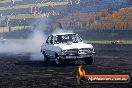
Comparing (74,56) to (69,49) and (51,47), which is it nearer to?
(69,49)

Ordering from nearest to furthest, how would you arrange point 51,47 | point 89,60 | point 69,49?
point 69,49 → point 89,60 → point 51,47

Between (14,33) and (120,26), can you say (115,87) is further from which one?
(14,33)

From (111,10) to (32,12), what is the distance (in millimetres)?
25979

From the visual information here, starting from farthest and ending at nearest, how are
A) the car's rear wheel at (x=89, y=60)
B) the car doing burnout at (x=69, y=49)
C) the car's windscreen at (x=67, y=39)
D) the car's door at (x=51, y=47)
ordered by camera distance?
the car's windscreen at (x=67, y=39), the car's door at (x=51, y=47), the car's rear wheel at (x=89, y=60), the car doing burnout at (x=69, y=49)

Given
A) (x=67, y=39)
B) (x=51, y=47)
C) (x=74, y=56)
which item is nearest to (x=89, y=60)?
(x=74, y=56)

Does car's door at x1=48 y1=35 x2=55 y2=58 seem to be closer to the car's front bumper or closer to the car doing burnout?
the car doing burnout

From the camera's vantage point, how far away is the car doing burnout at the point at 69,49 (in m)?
19.4

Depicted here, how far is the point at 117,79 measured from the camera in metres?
11.6

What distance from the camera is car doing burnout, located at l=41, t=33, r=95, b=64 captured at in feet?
63.5

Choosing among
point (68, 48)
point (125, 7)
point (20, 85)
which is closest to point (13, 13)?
point (125, 7)

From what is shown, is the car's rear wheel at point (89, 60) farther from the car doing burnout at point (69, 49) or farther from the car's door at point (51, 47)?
the car's door at point (51, 47)

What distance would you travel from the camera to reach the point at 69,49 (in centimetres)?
1938

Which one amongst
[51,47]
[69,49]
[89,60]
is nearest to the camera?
[69,49]

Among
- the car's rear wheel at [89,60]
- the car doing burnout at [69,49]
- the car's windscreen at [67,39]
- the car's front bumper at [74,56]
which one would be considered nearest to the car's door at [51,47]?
the car doing burnout at [69,49]
